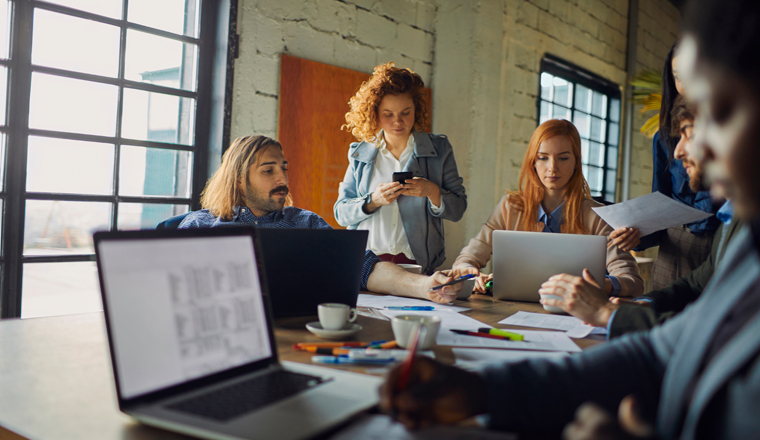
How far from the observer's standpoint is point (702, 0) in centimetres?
44

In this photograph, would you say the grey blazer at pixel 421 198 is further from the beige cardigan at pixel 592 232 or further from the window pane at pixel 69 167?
the window pane at pixel 69 167

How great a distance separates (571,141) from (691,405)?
71.9 inches

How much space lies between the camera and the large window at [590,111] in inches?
179

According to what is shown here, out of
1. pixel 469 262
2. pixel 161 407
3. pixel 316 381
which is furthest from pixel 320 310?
pixel 469 262

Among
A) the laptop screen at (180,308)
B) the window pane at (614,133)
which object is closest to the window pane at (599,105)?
the window pane at (614,133)

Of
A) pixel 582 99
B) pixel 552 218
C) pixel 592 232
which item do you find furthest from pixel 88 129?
pixel 582 99

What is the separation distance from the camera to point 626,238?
1.87 meters

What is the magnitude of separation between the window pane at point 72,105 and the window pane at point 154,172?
139mm

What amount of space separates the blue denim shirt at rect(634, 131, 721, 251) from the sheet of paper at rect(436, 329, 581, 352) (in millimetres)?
1021

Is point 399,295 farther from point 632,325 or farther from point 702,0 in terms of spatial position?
point 702,0

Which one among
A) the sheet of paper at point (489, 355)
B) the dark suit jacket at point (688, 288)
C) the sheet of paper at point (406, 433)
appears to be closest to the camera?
the sheet of paper at point (406, 433)

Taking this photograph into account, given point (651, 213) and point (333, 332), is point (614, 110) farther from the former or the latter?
point (333, 332)

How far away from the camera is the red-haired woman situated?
2178 millimetres

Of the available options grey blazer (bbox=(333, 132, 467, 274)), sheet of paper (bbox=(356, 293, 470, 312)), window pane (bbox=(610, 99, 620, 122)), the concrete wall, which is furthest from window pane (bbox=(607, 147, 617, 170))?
sheet of paper (bbox=(356, 293, 470, 312))
